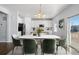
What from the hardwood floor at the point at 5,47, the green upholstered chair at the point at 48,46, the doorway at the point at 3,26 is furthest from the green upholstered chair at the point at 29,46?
the doorway at the point at 3,26

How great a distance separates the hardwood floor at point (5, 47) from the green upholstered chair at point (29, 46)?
0.33 m

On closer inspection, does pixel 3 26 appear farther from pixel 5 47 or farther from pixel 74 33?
pixel 74 33

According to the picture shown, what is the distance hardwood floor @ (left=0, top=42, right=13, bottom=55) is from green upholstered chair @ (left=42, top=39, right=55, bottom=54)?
0.78 metres

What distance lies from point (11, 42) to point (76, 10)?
165 centimetres

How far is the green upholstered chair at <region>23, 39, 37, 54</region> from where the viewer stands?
296 cm

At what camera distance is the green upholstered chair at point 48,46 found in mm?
2959

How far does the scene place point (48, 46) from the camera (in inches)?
120

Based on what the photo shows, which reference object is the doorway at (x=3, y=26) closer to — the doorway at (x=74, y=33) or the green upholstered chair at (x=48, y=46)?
the green upholstered chair at (x=48, y=46)

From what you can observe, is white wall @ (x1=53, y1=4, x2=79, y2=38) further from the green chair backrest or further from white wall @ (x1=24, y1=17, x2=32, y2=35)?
white wall @ (x1=24, y1=17, x2=32, y2=35)
